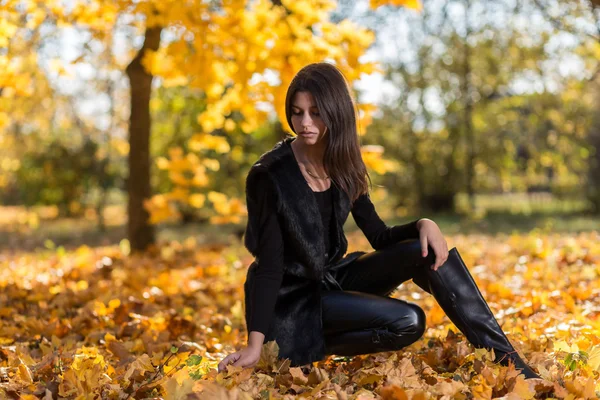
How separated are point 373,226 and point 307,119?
0.56 m

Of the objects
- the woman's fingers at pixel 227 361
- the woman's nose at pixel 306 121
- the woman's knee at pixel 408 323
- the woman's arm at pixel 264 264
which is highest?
the woman's nose at pixel 306 121

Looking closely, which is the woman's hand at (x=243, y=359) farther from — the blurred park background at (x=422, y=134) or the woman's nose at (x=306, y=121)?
the blurred park background at (x=422, y=134)

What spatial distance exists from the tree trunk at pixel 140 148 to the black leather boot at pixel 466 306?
14.7ft

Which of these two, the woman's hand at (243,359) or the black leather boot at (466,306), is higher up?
the black leather boot at (466,306)

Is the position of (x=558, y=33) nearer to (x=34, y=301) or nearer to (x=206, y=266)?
(x=206, y=266)

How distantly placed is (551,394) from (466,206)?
1286 cm

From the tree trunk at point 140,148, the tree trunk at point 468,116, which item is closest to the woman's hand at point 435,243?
the tree trunk at point 140,148

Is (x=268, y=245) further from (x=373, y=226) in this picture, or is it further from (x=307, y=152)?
(x=373, y=226)

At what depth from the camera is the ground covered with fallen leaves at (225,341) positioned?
1965 millimetres

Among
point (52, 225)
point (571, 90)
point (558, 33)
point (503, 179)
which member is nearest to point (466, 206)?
point (503, 179)

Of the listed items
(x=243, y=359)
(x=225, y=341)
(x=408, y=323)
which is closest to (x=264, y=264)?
(x=243, y=359)

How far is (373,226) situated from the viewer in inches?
102

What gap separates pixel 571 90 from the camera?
41.5 ft

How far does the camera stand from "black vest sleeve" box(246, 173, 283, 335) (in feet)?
7.27
